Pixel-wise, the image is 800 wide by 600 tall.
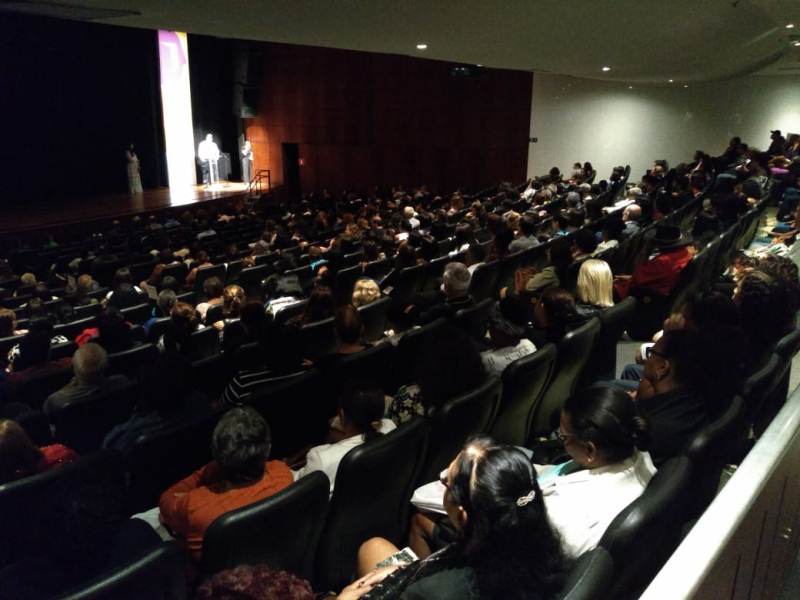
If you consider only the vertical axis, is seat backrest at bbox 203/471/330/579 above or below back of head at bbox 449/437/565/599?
below

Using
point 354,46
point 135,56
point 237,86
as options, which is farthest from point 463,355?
point 237,86

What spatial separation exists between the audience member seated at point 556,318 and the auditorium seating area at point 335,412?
0.54ft

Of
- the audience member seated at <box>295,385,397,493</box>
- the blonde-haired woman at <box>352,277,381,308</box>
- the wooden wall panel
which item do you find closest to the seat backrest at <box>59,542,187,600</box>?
the audience member seated at <box>295,385,397,493</box>

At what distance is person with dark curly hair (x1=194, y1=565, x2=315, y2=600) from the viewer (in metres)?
1.13

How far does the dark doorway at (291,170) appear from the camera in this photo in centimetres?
1772

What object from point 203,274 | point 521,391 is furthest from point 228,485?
point 203,274

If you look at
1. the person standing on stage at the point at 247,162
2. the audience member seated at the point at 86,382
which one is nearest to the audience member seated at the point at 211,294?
the audience member seated at the point at 86,382

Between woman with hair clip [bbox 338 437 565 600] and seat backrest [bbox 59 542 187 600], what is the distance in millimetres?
488

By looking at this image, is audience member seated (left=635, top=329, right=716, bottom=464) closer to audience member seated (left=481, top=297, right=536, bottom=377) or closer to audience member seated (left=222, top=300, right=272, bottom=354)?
audience member seated (left=481, top=297, right=536, bottom=377)

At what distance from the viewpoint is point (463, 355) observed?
99.8 inches

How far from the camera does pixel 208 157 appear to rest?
17.7 m

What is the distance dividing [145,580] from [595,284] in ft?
10.1

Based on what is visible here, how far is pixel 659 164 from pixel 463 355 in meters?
11.4

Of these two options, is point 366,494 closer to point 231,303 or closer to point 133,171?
point 231,303
